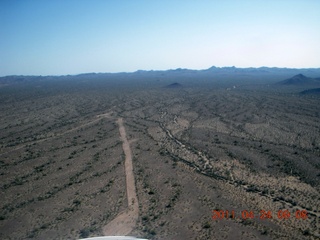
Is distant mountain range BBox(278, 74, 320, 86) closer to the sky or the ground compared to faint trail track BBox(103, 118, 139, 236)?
closer to the sky

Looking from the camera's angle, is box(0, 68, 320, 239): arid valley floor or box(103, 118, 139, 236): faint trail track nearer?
box(103, 118, 139, 236): faint trail track
